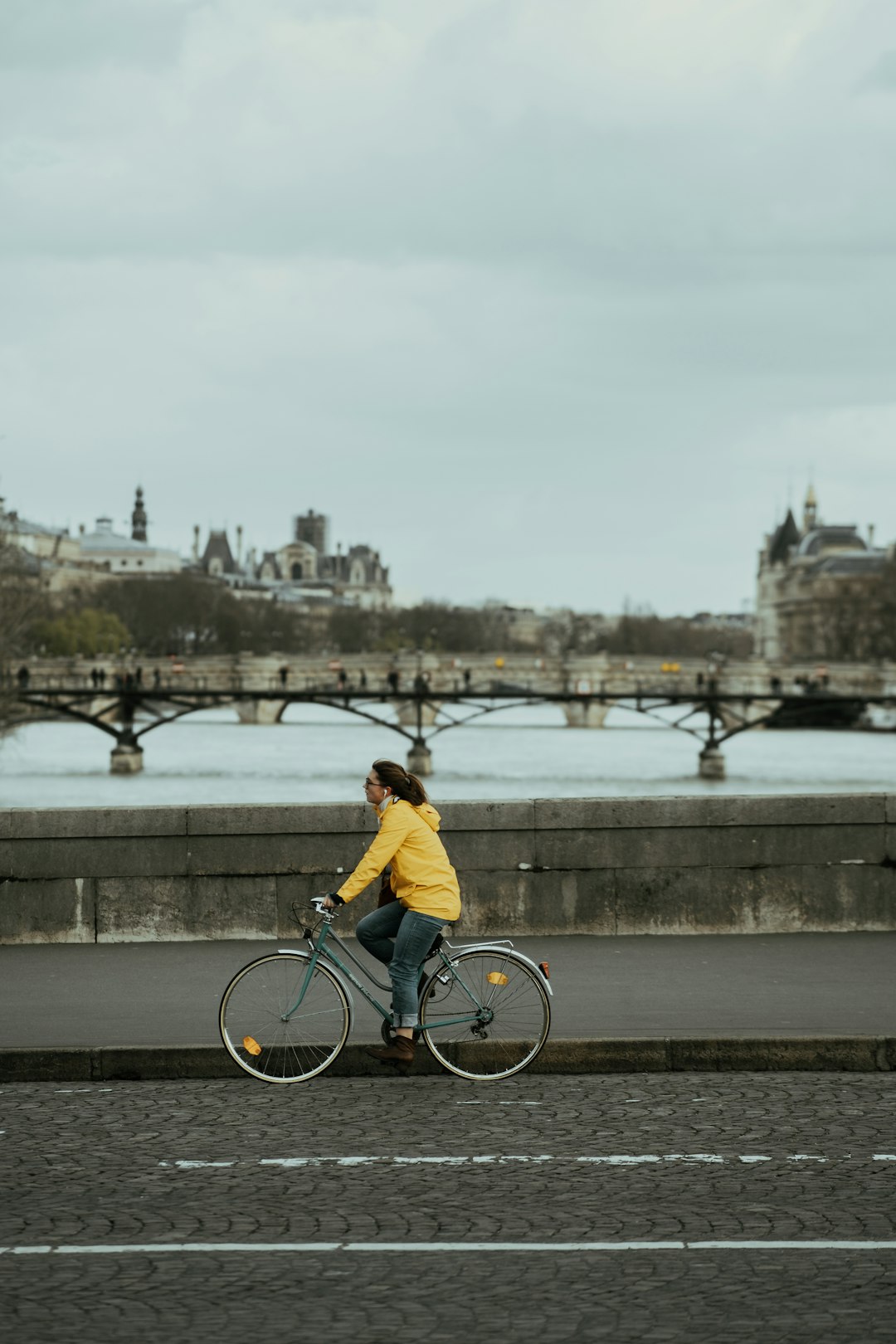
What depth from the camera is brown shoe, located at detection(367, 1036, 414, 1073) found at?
25.4 feet

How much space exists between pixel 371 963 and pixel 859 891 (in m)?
3.17

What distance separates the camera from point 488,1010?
7.82 meters

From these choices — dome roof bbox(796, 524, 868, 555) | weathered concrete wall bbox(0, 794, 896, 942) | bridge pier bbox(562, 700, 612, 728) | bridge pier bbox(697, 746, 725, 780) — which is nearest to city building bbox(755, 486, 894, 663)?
dome roof bbox(796, 524, 868, 555)

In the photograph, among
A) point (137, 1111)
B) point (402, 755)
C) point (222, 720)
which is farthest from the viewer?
point (222, 720)

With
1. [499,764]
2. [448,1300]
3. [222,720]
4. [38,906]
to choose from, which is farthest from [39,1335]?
[222,720]

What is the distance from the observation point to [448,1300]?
4.79 m

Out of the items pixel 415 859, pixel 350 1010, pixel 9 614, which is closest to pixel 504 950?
pixel 415 859

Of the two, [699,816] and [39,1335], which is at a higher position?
[699,816]

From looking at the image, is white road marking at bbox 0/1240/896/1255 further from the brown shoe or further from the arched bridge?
the arched bridge

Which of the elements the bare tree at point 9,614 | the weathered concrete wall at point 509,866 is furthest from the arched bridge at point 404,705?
the weathered concrete wall at point 509,866

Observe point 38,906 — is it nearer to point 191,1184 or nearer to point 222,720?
point 191,1184

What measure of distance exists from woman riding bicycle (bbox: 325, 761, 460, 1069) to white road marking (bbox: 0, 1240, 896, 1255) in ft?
7.89

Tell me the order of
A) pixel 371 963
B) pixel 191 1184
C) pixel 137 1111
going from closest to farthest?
pixel 191 1184, pixel 137 1111, pixel 371 963

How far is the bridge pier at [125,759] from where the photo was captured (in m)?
62.3
